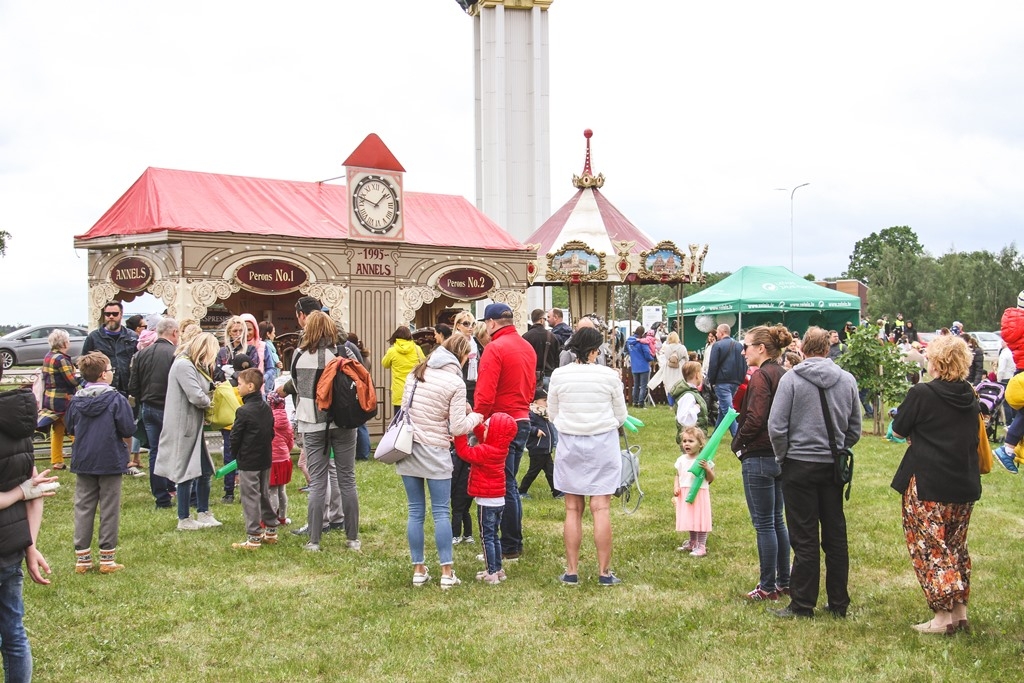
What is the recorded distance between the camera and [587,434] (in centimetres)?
608

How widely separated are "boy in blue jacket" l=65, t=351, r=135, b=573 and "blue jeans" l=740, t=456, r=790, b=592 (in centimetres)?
438

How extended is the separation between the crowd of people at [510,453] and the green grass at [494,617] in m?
0.23

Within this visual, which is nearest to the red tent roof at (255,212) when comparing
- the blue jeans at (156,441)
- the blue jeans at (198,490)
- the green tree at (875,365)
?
the blue jeans at (156,441)

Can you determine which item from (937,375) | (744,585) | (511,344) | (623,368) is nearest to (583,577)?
(744,585)

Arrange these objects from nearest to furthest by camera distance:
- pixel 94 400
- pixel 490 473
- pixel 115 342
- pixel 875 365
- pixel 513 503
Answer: pixel 490 473 → pixel 94 400 → pixel 513 503 → pixel 115 342 → pixel 875 365

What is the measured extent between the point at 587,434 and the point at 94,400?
11.6 ft

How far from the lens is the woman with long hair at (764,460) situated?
5691 mm

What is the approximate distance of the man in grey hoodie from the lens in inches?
210

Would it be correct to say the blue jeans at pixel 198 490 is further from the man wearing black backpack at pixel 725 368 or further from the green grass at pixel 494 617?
the man wearing black backpack at pixel 725 368

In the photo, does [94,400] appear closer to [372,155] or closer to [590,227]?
[372,155]

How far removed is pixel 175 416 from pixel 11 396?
4.21 m

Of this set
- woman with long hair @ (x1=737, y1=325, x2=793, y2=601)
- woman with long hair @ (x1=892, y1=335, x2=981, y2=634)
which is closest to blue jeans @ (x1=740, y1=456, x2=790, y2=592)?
woman with long hair @ (x1=737, y1=325, x2=793, y2=601)

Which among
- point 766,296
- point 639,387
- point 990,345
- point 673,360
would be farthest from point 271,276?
point 990,345

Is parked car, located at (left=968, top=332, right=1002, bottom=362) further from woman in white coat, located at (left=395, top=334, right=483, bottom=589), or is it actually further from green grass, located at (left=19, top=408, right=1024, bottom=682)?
woman in white coat, located at (left=395, top=334, right=483, bottom=589)
